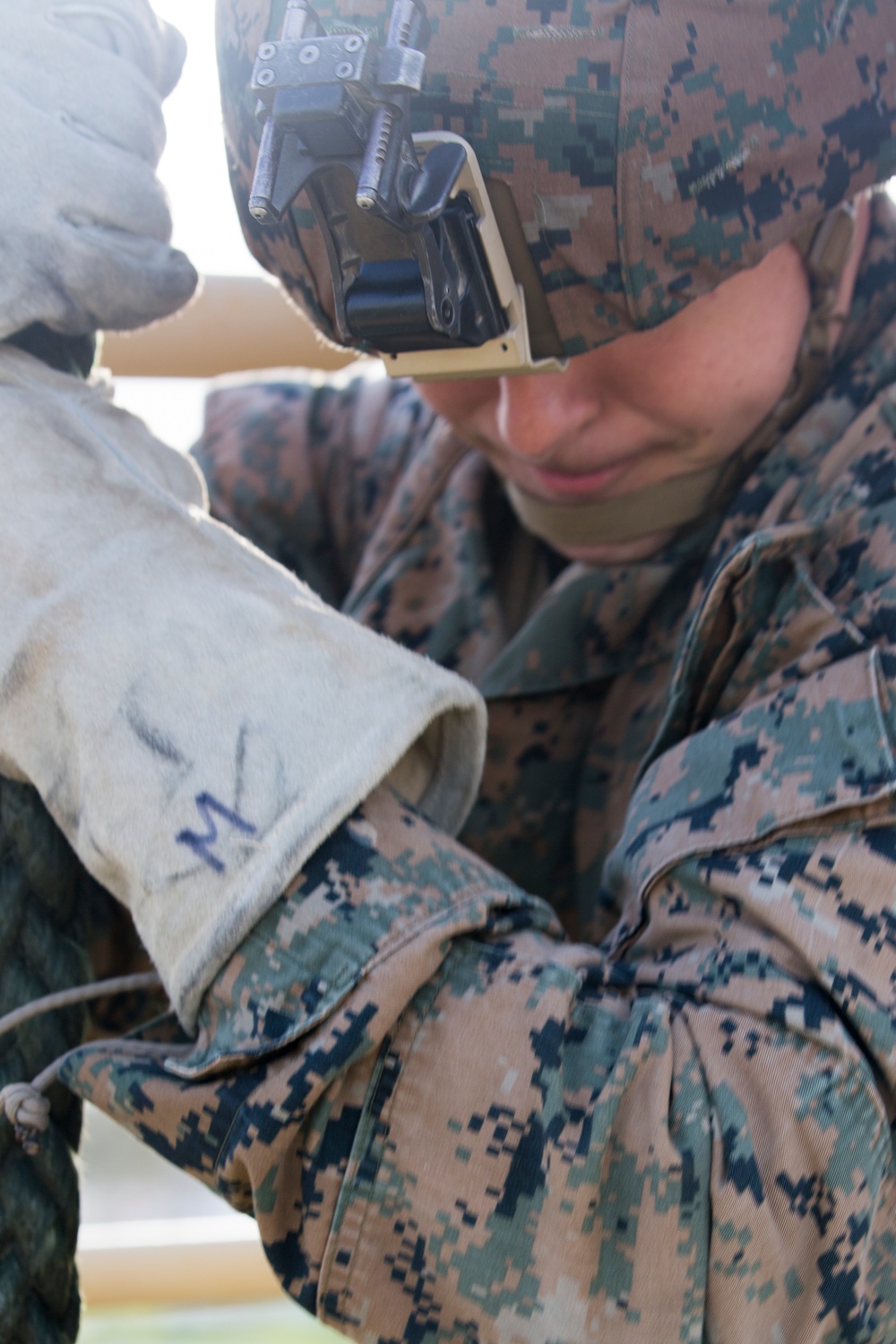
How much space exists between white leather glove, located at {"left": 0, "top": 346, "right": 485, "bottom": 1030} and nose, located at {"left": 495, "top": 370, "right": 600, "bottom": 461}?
221mm

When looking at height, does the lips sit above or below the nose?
below

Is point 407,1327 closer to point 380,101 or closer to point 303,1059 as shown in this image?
point 303,1059

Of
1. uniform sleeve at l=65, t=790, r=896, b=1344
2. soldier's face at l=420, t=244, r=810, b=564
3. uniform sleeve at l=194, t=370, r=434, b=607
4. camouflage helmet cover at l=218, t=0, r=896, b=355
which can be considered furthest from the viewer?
uniform sleeve at l=194, t=370, r=434, b=607

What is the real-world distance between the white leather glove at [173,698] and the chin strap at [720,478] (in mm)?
286

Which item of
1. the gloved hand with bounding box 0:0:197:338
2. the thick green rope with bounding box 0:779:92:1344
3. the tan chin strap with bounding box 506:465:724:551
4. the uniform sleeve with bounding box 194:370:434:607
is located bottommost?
the thick green rope with bounding box 0:779:92:1344

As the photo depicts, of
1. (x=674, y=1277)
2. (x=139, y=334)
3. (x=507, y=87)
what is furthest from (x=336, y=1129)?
(x=139, y=334)

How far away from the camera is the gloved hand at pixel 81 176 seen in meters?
0.63

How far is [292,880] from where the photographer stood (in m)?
0.56

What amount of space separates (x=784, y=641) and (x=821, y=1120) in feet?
0.87

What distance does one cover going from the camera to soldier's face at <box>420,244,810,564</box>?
29.6 inches

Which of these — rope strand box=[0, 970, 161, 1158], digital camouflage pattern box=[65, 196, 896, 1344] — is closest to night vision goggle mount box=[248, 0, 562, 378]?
digital camouflage pattern box=[65, 196, 896, 1344]

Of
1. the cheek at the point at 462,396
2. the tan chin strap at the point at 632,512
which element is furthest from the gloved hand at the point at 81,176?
the tan chin strap at the point at 632,512

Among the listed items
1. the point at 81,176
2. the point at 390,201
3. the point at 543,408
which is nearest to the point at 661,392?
the point at 543,408

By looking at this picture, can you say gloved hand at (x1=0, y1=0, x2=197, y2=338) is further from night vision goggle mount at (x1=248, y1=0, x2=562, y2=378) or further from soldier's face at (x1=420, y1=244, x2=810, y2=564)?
soldier's face at (x1=420, y1=244, x2=810, y2=564)
